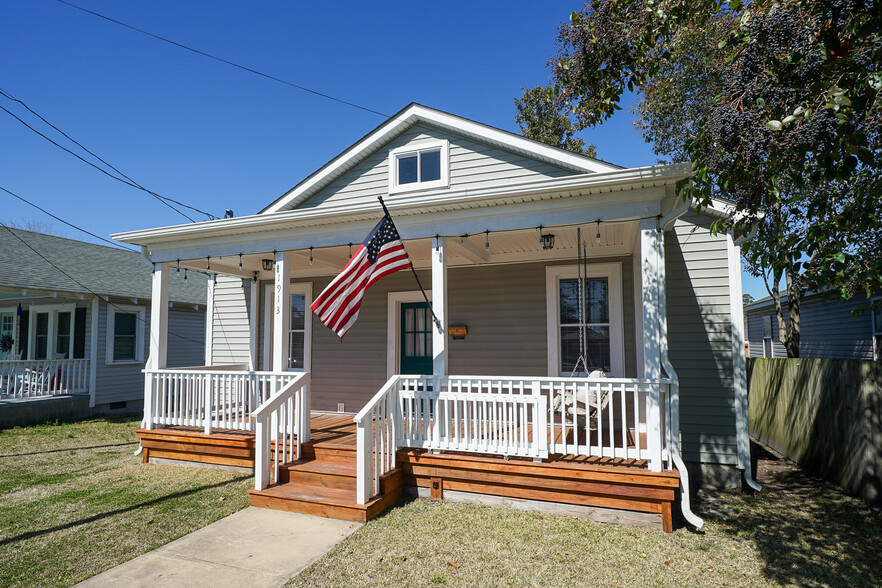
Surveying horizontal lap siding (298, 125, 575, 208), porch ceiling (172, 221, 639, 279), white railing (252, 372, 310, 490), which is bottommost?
white railing (252, 372, 310, 490)

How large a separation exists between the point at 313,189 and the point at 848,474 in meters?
8.81

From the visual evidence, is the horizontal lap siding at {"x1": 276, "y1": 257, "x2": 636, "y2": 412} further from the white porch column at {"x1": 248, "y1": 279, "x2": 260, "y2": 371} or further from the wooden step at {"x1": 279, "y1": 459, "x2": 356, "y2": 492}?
the wooden step at {"x1": 279, "y1": 459, "x2": 356, "y2": 492}

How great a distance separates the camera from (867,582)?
12.3 feet

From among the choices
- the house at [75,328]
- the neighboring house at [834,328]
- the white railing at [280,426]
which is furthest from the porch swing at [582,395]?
the house at [75,328]

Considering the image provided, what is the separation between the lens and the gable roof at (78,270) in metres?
11.9

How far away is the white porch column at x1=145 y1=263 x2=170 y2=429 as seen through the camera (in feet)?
24.5

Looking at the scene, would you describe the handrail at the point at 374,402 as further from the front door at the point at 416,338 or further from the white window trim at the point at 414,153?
the white window trim at the point at 414,153

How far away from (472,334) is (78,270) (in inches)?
448

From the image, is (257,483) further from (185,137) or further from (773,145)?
(185,137)

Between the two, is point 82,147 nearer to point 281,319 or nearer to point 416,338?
point 281,319

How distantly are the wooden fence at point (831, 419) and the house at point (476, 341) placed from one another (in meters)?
1.12

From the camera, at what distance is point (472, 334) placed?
27.1 ft

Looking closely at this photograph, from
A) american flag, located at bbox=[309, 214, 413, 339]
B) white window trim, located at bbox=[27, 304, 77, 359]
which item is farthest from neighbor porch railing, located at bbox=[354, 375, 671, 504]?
white window trim, located at bbox=[27, 304, 77, 359]

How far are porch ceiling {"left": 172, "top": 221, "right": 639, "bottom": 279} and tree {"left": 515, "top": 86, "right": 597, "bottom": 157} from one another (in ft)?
48.4
